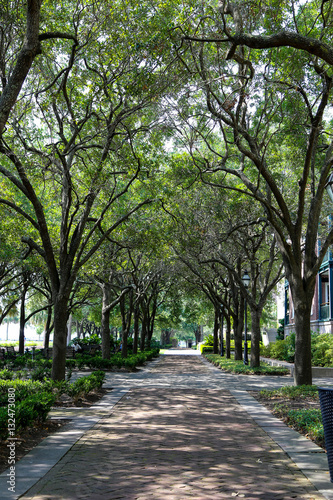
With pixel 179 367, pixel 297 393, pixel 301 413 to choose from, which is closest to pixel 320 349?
pixel 179 367

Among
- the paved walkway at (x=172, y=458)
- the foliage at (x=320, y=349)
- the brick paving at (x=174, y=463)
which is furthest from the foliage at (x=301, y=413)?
the foliage at (x=320, y=349)

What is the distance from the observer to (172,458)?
6.41m

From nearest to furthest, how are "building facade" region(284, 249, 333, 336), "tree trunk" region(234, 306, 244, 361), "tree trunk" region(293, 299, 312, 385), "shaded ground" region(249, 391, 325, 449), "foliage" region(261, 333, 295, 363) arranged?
"shaded ground" region(249, 391, 325, 449) < "tree trunk" region(293, 299, 312, 385) < "foliage" region(261, 333, 295, 363) < "tree trunk" region(234, 306, 244, 361) < "building facade" region(284, 249, 333, 336)

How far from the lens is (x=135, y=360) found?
2153 cm

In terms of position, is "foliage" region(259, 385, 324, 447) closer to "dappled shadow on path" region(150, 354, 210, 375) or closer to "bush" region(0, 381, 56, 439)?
"bush" region(0, 381, 56, 439)

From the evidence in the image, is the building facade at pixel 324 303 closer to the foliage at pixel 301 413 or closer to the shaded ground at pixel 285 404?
the foliage at pixel 301 413

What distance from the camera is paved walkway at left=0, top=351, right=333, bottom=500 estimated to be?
5059 millimetres

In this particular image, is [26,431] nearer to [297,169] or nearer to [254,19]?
[254,19]

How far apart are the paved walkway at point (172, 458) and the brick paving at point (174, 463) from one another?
0.03 ft

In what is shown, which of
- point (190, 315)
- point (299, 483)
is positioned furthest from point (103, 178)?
point (190, 315)

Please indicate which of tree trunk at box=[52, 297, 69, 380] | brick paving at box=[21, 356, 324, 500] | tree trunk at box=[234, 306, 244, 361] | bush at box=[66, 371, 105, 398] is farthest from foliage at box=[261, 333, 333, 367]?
tree trunk at box=[52, 297, 69, 380]

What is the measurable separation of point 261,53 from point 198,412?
9.17 meters

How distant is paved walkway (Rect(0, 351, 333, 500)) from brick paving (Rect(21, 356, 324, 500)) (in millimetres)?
11

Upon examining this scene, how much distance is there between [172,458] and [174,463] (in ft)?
0.85
